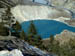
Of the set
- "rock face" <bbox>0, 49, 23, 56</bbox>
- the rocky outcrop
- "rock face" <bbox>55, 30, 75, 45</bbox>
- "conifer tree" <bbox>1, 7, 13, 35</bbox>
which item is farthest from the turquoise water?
"rock face" <bbox>0, 49, 23, 56</bbox>

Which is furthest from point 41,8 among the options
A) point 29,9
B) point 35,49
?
point 35,49

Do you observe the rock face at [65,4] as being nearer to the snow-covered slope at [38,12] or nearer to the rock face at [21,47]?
the snow-covered slope at [38,12]

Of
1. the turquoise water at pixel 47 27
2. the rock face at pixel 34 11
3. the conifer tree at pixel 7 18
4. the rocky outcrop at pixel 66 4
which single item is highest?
the rocky outcrop at pixel 66 4

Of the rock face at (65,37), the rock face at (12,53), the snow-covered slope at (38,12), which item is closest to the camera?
the rock face at (12,53)

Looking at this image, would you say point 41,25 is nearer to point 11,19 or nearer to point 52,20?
point 52,20

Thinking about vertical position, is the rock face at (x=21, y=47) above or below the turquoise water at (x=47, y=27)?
below

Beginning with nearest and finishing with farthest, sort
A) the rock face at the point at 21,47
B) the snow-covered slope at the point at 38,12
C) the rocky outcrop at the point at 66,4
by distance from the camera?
the rock face at the point at 21,47 < the snow-covered slope at the point at 38,12 < the rocky outcrop at the point at 66,4

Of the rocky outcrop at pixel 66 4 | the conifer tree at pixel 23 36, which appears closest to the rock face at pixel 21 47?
the conifer tree at pixel 23 36
